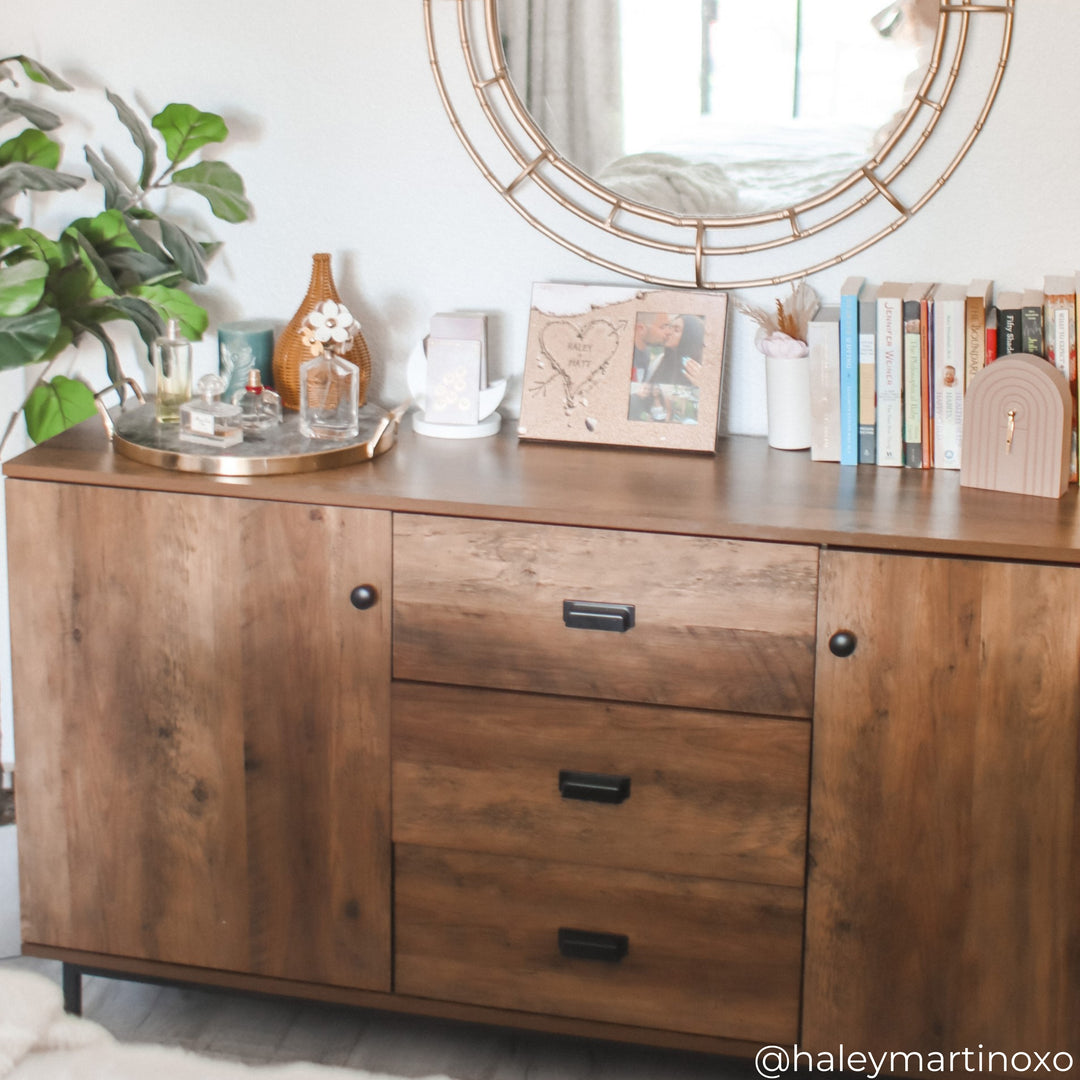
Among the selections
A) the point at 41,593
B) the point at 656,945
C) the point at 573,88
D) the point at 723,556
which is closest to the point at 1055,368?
the point at 723,556

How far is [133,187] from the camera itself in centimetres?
217

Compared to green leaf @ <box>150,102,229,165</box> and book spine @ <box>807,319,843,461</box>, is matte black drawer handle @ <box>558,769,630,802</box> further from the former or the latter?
green leaf @ <box>150,102,229,165</box>

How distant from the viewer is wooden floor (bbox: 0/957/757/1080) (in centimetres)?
197

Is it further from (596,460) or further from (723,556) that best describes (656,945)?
(596,460)

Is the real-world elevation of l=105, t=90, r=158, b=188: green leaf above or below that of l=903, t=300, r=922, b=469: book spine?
above

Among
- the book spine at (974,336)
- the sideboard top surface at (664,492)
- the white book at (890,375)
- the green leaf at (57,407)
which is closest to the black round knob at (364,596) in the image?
the sideboard top surface at (664,492)

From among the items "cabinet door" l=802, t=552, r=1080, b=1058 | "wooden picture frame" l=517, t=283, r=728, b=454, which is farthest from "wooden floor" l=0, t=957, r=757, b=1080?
"wooden picture frame" l=517, t=283, r=728, b=454

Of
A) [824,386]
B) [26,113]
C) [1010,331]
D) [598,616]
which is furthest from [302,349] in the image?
[1010,331]

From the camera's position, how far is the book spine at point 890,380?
6.13 ft

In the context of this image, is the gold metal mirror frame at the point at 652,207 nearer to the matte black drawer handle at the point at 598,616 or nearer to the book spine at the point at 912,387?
the book spine at the point at 912,387

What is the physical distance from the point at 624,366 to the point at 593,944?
0.80 metres

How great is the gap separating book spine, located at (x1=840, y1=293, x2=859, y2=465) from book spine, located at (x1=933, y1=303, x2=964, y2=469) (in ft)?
0.34

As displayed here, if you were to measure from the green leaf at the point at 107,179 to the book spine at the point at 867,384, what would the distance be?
1.10m

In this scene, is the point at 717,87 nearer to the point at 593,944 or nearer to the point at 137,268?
the point at 137,268
